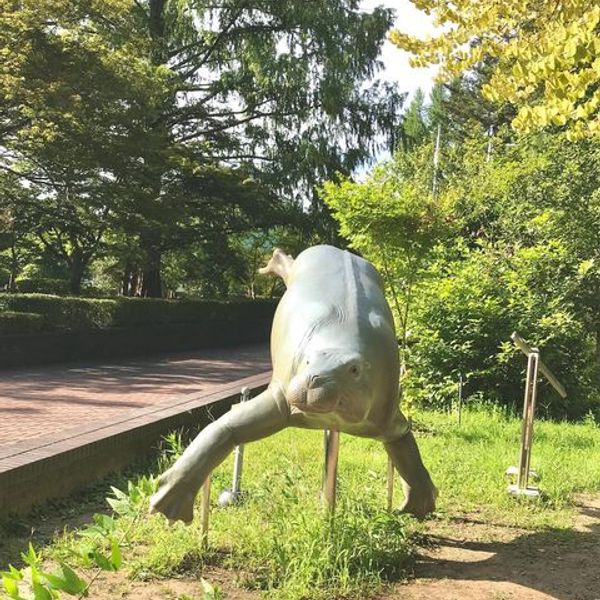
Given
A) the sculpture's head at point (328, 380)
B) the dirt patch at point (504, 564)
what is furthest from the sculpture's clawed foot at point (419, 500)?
the sculpture's head at point (328, 380)

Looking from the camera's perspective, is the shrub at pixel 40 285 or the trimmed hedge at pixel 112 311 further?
the shrub at pixel 40 285

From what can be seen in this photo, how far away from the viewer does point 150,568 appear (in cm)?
389

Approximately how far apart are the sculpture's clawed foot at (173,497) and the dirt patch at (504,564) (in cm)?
113

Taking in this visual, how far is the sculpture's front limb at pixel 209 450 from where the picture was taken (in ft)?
11.7

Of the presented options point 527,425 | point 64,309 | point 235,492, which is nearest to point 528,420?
point 527,425

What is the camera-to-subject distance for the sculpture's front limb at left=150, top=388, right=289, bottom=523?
356 cm

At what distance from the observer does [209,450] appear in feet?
11.8

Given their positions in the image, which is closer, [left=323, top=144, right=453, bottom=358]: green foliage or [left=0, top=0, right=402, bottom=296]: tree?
[left=323, top=144, right=453, bottom=358]: green foliage

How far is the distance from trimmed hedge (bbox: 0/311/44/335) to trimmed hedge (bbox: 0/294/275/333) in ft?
0.94

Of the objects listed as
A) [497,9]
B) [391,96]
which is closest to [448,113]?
[391,96]

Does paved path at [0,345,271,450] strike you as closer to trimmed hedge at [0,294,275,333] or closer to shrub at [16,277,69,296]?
trimmed hedge at [0,294,275,333]

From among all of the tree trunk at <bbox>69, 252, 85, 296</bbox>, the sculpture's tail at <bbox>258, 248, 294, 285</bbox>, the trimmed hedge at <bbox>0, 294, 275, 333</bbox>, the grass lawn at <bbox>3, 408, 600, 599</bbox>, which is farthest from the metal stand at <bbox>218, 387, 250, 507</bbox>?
the tree trunk at <bbox>69, 252, 85, 296</bbox>

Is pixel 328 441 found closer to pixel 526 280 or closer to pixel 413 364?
pixel 413 364

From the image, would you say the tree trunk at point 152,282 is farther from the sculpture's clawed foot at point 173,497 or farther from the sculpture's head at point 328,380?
the sculpture's head at point 328,380
